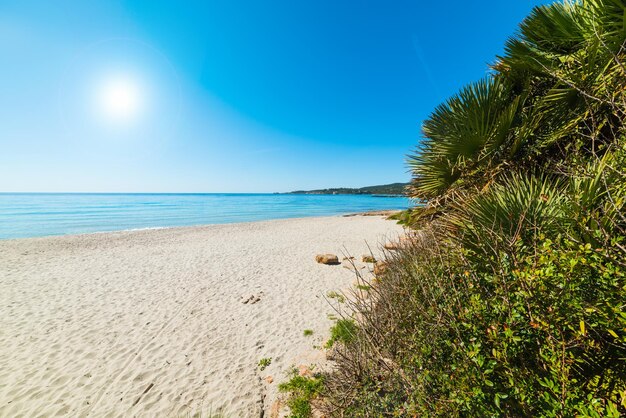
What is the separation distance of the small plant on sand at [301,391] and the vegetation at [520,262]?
5.3 inches

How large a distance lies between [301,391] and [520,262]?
3.37 meters

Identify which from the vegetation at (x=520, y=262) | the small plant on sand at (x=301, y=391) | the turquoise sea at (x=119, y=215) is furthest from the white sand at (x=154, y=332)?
the turquoise sea at (x=119, y=215)

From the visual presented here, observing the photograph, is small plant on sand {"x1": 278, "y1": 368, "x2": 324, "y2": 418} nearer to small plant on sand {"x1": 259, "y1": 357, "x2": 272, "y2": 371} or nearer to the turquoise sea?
small plant on sand {"x1": 259, "y1": 357, "x2": 272, "y2": 371}

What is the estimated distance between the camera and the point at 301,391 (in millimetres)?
3553

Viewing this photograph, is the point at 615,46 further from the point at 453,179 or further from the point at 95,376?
the point at 95,376

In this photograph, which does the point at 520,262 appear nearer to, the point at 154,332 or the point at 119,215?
the point at 154,332

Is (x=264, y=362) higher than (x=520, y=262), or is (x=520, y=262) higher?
(x=520, y=262)

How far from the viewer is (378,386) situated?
2396mm

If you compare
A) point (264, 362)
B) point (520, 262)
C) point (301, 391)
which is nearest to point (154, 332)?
point (264, 362)

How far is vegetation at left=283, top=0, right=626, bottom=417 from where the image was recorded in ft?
5.13

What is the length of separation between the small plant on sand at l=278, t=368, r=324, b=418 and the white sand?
1.18 feet

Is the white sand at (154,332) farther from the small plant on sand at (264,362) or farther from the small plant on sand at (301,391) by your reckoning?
the small plant on sand at (301,391)

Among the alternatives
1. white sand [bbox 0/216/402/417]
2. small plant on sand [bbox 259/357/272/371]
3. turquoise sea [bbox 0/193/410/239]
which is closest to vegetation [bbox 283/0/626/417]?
small plant on sand [bbox 259/357/272/371]

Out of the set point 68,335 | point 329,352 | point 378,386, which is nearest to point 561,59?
point 378,386
